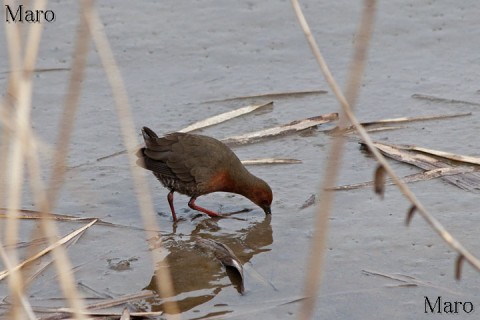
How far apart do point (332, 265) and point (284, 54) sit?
12.7ft

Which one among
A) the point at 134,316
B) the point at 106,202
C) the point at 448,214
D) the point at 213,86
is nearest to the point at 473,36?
the point at 213,86

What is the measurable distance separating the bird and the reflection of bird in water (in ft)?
1.09

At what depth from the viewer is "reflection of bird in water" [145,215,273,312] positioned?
17.0 ft

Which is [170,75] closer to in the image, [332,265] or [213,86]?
[213,86]

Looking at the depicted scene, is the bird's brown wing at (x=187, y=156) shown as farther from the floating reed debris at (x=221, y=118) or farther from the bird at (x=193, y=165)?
the floating reed debris at (x=221, y=118)

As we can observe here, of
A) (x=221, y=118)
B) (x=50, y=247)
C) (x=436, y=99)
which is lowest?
(x=50, y=247)

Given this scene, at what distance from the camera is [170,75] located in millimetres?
8562

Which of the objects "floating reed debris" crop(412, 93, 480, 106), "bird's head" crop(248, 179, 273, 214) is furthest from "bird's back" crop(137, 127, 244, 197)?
"floating reed debris" crop(412, 93, 480, 106)

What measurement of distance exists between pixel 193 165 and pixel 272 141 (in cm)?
90

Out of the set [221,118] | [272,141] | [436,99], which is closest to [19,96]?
[272,141]

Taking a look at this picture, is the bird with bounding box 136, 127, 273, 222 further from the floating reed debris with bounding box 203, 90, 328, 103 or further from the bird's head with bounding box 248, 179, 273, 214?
the floating reed debris with bounding box 203, 90, 328, 103

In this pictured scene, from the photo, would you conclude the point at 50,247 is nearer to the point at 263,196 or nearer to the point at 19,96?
the point at 263,196

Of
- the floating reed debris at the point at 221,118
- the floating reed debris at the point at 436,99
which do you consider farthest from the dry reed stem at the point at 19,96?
the floating reed debris at the point at 436,99

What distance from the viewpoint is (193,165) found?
6.70 meters
